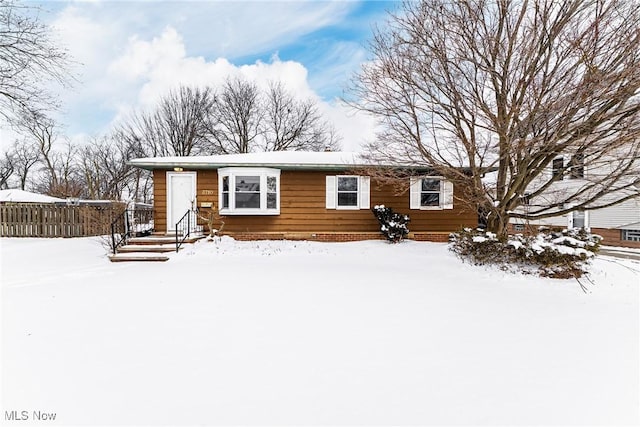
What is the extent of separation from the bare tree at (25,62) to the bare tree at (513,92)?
31.7ft

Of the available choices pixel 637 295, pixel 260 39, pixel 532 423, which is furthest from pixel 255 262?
pixel 260 39

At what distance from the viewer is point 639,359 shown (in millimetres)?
3051

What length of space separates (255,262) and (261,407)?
575 cm

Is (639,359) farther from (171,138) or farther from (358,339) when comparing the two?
(171,138)

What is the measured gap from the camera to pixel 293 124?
25.8 meters

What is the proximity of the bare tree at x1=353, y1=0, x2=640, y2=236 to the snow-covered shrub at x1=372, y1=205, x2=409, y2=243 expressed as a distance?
2678 millimetres

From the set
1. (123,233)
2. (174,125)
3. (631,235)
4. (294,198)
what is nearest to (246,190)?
(294,198)

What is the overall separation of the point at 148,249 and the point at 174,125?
19.3 metres

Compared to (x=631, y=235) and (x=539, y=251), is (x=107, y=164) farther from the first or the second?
(x=631, y=235)

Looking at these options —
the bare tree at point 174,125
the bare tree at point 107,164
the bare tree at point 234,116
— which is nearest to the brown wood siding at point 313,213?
the bare tree at point 234,116

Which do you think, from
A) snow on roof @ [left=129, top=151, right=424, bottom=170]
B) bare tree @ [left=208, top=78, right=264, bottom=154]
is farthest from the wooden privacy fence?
bare tree @ [left=208, top=78, right=264, bottom=154]

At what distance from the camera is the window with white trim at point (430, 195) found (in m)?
11.2

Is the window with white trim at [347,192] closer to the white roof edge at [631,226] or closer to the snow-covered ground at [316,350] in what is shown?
the snow-covered ground at [316,350]

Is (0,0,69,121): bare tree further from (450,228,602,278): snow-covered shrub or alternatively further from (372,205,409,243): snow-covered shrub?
(450,228,602,278): snow-covered shrub
